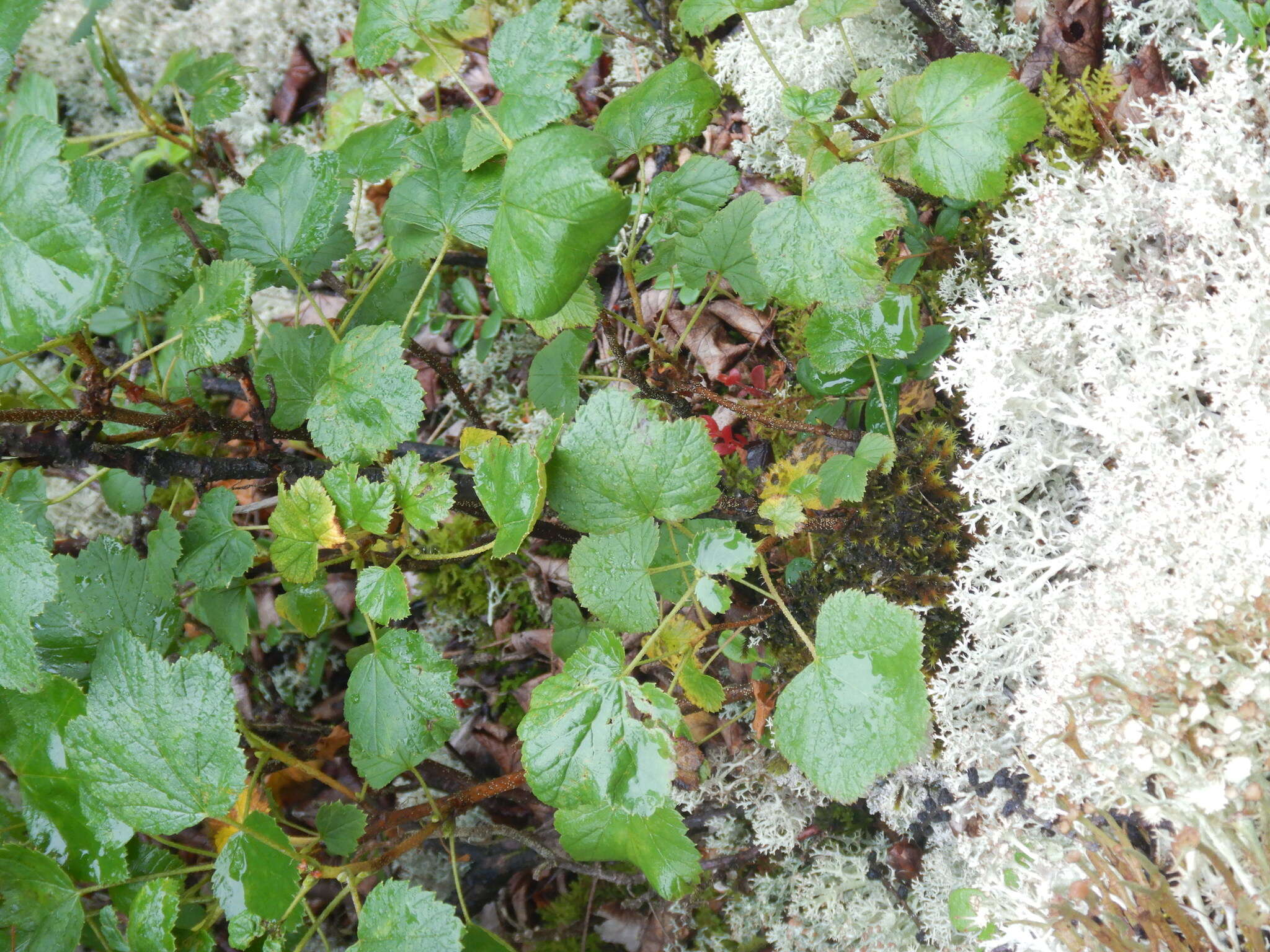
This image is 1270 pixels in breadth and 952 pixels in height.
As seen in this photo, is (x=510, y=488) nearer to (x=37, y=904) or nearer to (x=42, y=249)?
(x=42, y=249)

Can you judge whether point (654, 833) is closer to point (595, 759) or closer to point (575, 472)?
point (595, 759)

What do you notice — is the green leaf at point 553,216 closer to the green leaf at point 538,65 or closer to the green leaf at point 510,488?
the green leaf at point 538,65

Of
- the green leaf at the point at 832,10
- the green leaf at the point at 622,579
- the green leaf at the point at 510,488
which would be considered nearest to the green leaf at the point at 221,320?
the green leaf at the point at 510,488

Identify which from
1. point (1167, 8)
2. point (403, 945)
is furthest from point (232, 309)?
point (1167, 8)

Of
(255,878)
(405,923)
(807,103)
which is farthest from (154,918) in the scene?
(807,103)

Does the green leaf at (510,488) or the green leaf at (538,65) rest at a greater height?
the green leaf at (538,65)
